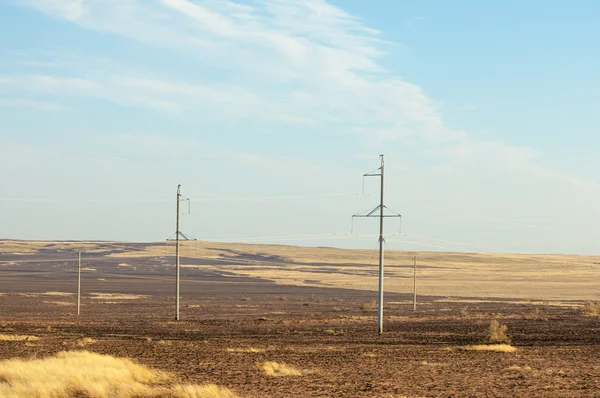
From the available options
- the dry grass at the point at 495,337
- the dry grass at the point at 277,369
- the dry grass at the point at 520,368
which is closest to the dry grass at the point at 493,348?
the dry grass at the point at 495,337

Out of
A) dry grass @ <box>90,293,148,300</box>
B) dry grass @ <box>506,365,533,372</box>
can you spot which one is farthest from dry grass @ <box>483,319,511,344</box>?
dry grass @ <box>90,293,148,300</box>

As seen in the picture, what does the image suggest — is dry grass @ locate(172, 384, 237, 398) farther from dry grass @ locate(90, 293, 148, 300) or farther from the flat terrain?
dry grass @ locate(90, 293, 148, 300)

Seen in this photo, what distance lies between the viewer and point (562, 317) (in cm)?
6084

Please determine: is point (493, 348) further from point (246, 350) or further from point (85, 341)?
point (85, 341)

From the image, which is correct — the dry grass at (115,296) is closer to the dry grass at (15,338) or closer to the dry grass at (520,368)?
the dry grass at (15,338)

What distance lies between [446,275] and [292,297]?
68384mm

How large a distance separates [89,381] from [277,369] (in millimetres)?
7394

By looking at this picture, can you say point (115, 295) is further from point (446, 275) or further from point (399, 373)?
point (446, 275)

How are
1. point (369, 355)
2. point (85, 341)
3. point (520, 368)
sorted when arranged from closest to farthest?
point (520, 368), point (369, 355), point (85, 341)

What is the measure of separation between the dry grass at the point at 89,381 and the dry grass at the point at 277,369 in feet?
11.8

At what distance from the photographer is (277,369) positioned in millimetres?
27141

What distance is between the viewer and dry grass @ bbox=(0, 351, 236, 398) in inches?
791

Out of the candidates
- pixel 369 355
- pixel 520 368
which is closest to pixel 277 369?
pixel 369 355

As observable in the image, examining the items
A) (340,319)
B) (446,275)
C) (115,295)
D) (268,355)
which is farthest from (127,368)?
(446,275)
